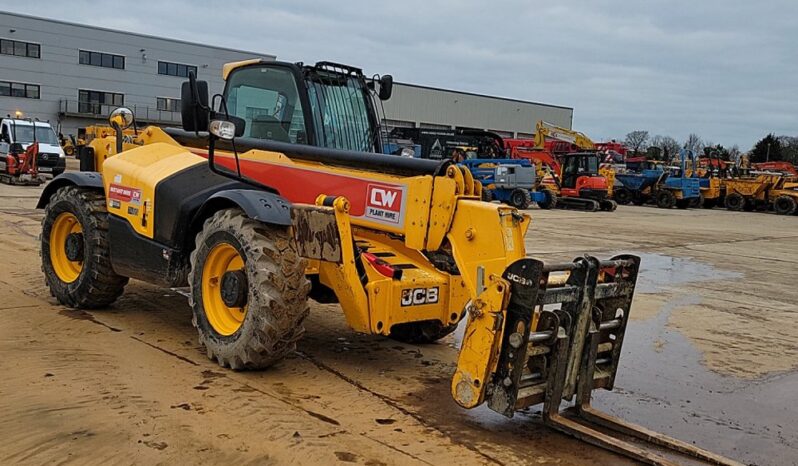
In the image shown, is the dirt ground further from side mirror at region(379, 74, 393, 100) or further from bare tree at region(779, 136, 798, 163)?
bare tree at region(779, 136, 798, 163)

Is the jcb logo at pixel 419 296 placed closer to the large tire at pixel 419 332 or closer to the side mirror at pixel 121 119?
the large tire at pixel 419 332

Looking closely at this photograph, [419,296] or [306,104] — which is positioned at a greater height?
[306,104]

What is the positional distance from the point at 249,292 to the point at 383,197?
3.64 feet

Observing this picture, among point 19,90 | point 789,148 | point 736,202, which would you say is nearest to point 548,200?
point 736,202

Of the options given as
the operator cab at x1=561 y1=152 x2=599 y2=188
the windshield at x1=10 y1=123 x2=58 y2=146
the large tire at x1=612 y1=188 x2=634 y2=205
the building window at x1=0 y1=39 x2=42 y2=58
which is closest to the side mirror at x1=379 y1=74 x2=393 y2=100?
the windshield at x1=10 y1=123 x2=58 y2=146

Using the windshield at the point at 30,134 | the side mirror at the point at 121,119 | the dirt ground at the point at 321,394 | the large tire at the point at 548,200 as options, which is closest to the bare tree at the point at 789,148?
the large tire at the point at 548,200

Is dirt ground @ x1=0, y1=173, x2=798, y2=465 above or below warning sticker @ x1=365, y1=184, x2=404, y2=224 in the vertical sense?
below

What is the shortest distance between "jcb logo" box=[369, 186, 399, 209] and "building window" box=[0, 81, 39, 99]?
51281 mm

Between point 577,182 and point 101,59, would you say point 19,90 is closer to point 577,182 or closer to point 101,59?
point 101,59

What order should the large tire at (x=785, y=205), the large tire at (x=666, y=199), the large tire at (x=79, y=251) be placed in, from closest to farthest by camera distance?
the large tire at (x=79, y=251)
the large tire at (x=785, y=205)
the large tire at (x=666, y=199)

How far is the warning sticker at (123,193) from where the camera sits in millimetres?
6035

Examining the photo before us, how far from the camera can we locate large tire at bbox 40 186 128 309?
640 centimetres

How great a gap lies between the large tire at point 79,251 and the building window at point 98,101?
49620 mm

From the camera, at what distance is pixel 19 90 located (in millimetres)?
49781
